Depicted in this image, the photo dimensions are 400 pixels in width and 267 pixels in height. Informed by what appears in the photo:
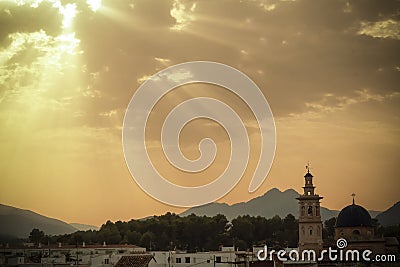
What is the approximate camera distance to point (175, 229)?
1197 inches

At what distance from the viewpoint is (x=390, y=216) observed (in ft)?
83.3

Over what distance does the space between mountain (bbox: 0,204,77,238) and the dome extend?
31.2 feet

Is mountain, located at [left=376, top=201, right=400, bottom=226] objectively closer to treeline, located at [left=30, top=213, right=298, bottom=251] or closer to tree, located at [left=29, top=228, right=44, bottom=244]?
treeline, located at [left=30, top=213, right=298, bottom=251]

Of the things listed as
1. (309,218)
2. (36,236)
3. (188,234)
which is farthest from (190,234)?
(309,218)

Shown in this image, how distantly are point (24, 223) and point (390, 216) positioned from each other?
12.9 metres

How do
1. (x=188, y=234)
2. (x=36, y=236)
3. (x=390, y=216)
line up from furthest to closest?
(x=36, y=236), (x=188, y=234), (x=390, y=216)

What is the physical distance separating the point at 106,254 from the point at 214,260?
3.62m

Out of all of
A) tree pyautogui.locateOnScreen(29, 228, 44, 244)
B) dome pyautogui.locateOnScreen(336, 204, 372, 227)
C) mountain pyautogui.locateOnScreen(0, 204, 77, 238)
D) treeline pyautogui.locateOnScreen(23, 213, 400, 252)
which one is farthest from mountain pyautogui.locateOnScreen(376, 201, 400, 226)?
tree pyautogui.locateOnScreen(29, 228, 44, 244)

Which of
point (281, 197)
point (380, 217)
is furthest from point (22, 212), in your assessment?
point (281, 197)

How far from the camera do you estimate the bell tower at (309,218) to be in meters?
22.3

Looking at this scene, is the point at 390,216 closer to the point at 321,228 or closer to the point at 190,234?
the point at 321,228

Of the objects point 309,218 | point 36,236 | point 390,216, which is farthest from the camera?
point 36,236

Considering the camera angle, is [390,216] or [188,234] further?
[188,234]

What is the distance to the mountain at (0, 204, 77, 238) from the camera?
71.4 feet
